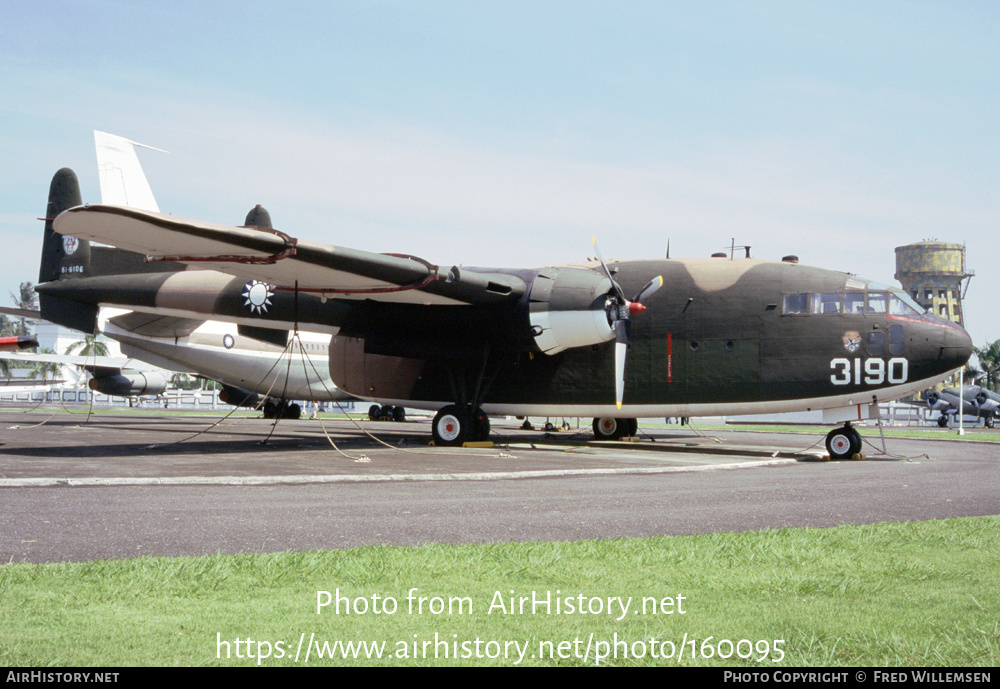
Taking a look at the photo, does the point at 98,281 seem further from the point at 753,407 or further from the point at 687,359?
the point at 753,407

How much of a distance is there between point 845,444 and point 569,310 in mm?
7040

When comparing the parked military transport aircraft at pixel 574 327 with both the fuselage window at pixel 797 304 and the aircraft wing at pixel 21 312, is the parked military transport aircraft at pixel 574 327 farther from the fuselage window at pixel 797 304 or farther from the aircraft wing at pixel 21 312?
the aircraft wing at pixel 21 312

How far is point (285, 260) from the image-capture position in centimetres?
1681

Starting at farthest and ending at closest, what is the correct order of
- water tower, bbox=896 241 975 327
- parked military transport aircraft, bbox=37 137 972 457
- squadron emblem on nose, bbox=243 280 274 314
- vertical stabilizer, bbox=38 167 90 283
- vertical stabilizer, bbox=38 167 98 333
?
water tower, bbox=896 241 975 327
vertical stabilizer, bbox=38 167 90 283
vertical stabilizer, bbox=38 167 98 333
squadron emblem on nose, bbox=243 280 274 314
parked military transport aircraft, bbox=37 137 972 457

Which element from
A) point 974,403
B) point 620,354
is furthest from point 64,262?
point 974,403

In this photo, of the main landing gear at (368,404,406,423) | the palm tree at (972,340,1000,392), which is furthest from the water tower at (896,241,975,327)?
the main landing gear at (368,404,406,423)

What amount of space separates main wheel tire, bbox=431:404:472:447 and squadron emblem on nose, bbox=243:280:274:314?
5.64 metres

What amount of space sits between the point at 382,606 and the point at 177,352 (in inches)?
1166

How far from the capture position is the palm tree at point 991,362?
87963 mm

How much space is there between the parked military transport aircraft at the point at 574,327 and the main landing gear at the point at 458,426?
0.04 meters

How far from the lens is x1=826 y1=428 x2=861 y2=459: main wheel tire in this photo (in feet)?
62.1

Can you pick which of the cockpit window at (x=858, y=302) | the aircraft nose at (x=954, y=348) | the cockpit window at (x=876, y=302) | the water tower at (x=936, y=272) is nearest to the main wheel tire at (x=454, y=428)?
the cockpit window at (x=858, y=302)

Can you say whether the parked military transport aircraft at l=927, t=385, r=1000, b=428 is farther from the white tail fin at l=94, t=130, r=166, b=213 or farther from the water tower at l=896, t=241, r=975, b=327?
the water tower at l=896, t=241, r=975, b=327

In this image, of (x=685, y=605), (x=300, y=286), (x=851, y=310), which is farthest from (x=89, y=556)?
(x=851, y=310)
